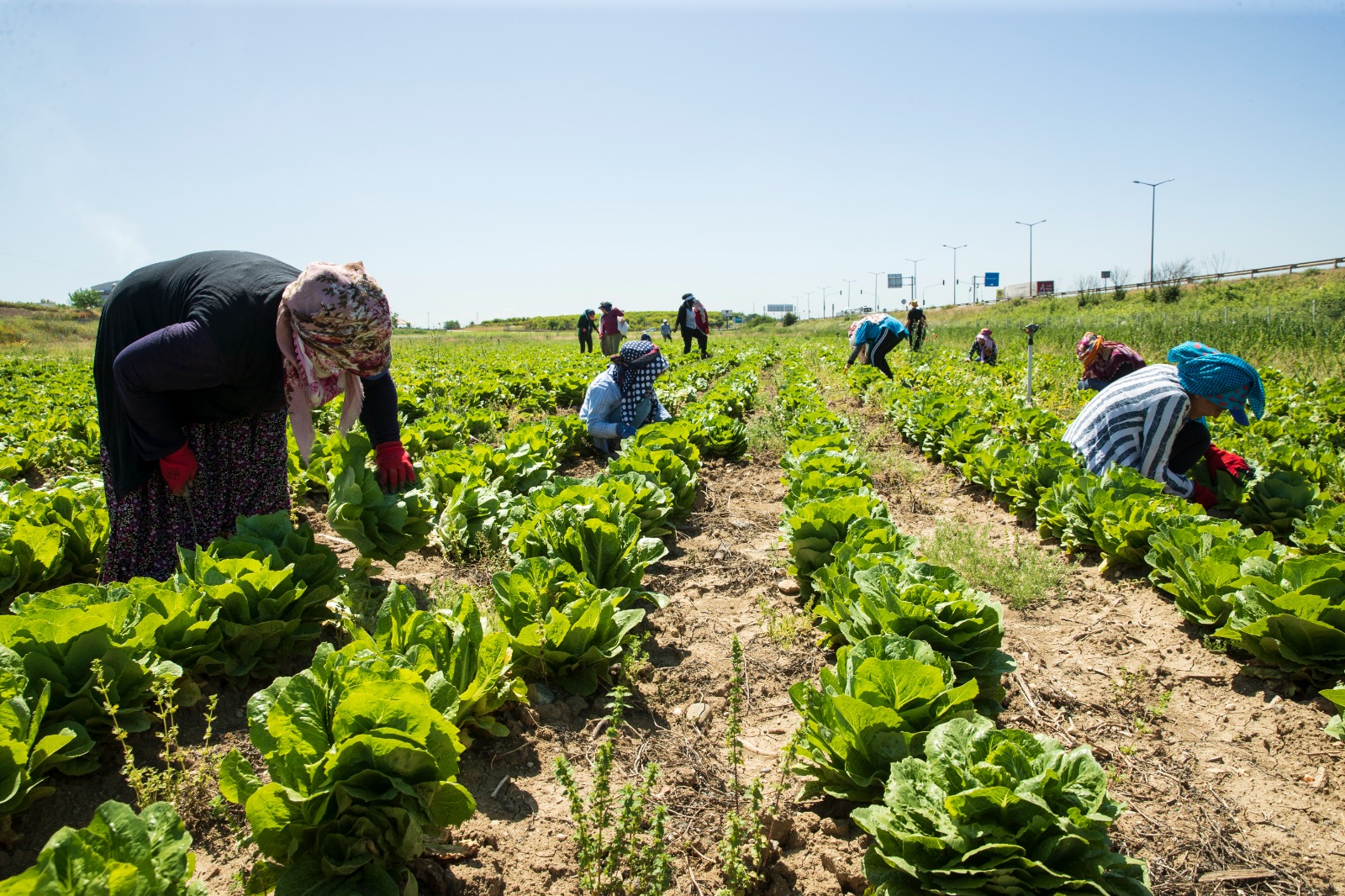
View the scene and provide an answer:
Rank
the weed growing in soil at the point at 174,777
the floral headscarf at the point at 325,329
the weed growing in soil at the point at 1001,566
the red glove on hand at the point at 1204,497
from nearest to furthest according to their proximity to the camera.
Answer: the weed growing in soil at the point at 174,777 → the floral headscarf at the point at 325,329 → the weed growing in soil at the point at 1001,566 → the red glove on hand at the point at 1204,497

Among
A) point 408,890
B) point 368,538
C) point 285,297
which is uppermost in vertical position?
point 285,297

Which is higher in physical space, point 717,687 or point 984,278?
point 984,278

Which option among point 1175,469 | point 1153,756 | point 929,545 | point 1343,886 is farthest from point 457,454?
point 1175,469

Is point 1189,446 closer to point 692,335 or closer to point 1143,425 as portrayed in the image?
point 1143,425

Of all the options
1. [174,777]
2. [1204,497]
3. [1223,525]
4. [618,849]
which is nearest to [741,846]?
[618,849]

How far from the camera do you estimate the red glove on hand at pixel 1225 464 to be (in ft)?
18.8

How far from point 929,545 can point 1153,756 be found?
2.32m

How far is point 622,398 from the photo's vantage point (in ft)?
26.5

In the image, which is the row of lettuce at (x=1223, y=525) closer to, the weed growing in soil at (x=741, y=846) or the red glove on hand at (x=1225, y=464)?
the red glove on hand at (x=1225, y=464)

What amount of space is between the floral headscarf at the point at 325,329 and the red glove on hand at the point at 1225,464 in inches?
243

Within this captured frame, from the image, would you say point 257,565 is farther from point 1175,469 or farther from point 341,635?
point 1175,469

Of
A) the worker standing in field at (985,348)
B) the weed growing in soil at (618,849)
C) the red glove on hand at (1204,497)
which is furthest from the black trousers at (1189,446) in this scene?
the worker standing in field at (985,348)

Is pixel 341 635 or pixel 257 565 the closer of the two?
pixel 257 565

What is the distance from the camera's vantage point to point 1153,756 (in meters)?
2.74
